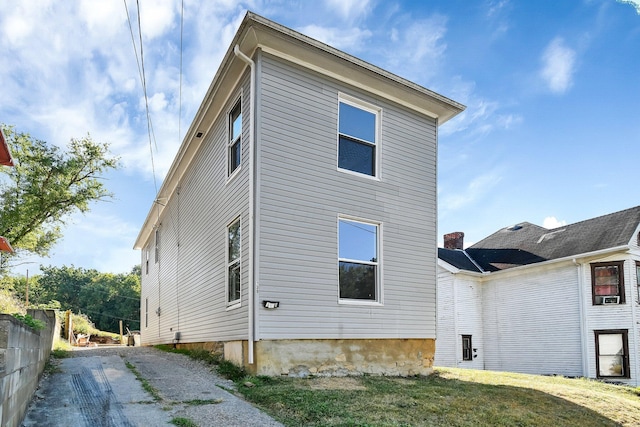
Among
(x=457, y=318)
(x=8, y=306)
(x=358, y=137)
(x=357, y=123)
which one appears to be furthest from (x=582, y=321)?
(x=8, y=306)

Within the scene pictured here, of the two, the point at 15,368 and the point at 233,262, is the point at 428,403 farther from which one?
the point at 15,368

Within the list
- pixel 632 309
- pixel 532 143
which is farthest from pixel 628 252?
pixel 532 143

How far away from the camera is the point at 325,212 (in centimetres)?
864

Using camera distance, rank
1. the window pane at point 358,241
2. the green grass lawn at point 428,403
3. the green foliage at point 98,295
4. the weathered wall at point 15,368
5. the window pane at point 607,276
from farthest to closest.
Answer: the green foliage at point 98,295 → the window pane at point 607,276 → the window pane at point 358,241 → the green grass lawn at point 428,403 → the weathered wall at point 15,368

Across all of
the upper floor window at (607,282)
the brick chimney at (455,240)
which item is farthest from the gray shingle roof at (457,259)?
the upper floor window at (607,282)

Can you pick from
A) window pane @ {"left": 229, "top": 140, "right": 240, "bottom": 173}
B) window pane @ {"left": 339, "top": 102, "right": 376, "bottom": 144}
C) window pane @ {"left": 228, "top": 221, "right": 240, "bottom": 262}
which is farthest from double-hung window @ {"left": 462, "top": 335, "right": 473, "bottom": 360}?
window pane @ {"left": 229, "top": 140, "right": 240, "bottom": 173}

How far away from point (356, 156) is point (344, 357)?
381 cm

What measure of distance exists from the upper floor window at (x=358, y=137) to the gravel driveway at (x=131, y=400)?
4597 mm

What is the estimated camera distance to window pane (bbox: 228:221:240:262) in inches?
347

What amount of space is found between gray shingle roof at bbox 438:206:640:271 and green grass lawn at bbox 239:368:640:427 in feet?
29.4

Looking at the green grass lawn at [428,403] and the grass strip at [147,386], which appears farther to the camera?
the grass strip at [147,386]

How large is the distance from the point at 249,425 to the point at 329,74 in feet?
21.0

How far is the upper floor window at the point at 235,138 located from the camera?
9.12m

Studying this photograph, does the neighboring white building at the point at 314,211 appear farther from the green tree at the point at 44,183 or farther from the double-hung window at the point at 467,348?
the double-hung window at the point at 467,348
